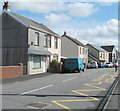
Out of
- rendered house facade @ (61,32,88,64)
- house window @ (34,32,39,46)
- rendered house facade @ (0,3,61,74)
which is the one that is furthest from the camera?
rendered house facade @ (61,32,88,64)

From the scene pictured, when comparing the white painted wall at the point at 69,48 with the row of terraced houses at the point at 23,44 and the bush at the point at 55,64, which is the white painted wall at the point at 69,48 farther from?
the row of terraced houses at the point at 23,44

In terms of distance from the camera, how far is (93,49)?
68.9m

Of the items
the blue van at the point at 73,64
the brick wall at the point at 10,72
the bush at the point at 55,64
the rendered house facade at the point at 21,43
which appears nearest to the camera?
the brick wall at the point at 10,72

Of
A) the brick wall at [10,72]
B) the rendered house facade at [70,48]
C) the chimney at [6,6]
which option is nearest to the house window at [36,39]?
the brick wall at [10,72]

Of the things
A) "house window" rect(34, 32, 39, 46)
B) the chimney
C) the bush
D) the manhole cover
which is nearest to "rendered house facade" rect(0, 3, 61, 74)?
"house window" rect(34, 32, 39, 46)

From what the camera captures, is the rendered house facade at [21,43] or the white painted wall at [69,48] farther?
the white painted wall at [69,48]

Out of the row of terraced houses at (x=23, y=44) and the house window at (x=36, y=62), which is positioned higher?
the row of terraced houses at (x=23, y=44)

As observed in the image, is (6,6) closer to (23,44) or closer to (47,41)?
(23,44)

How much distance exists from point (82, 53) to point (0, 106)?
150 feet

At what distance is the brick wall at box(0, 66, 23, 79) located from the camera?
19189 mm

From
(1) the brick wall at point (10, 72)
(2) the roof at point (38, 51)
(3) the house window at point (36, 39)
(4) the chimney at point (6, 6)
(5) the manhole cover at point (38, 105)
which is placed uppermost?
(4) the chimney at point (6, 6)

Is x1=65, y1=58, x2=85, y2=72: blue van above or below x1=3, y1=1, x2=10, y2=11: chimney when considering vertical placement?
below

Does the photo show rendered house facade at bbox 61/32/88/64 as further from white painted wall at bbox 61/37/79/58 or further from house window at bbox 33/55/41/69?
house window at bbox 33/55/41/69

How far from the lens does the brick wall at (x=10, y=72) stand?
63.0 feet
